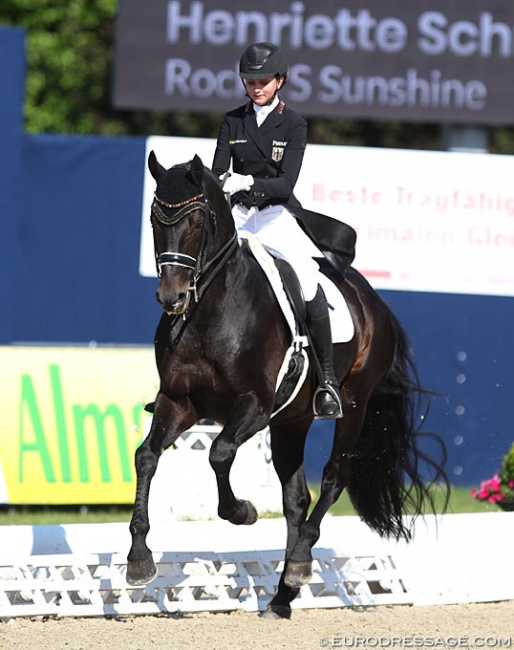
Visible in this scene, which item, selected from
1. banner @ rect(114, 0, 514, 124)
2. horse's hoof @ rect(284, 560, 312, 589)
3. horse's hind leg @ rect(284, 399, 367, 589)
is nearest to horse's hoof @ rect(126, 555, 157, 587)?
horse's hoof @ rect(284, 560, 312, 589)

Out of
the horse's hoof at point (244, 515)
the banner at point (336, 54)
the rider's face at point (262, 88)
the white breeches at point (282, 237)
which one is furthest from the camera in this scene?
the banner at point (336, 54)

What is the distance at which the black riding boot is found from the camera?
619 cm

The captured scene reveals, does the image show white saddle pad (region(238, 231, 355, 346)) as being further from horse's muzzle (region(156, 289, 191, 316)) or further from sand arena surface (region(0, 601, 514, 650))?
sand arena surface (region(0, 601, 514, 650))

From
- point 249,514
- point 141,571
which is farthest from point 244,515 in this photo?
point 141,571

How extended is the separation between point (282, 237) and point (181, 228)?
108cm

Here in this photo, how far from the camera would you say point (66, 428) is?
952 cm

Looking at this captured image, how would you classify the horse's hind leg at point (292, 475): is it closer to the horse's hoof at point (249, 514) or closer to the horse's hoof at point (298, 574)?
the horse's hoof at point (298, 574)

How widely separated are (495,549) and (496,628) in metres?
1.04

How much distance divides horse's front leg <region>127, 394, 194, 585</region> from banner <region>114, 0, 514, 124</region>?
545 cm

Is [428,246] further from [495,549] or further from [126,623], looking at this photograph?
[126,623]

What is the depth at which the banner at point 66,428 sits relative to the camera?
30.9 feet

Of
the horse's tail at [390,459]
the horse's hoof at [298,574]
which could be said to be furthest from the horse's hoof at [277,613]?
the horse's tail at [390,459]

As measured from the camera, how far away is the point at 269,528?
7.43m

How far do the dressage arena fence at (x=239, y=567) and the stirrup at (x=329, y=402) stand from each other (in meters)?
0.86
